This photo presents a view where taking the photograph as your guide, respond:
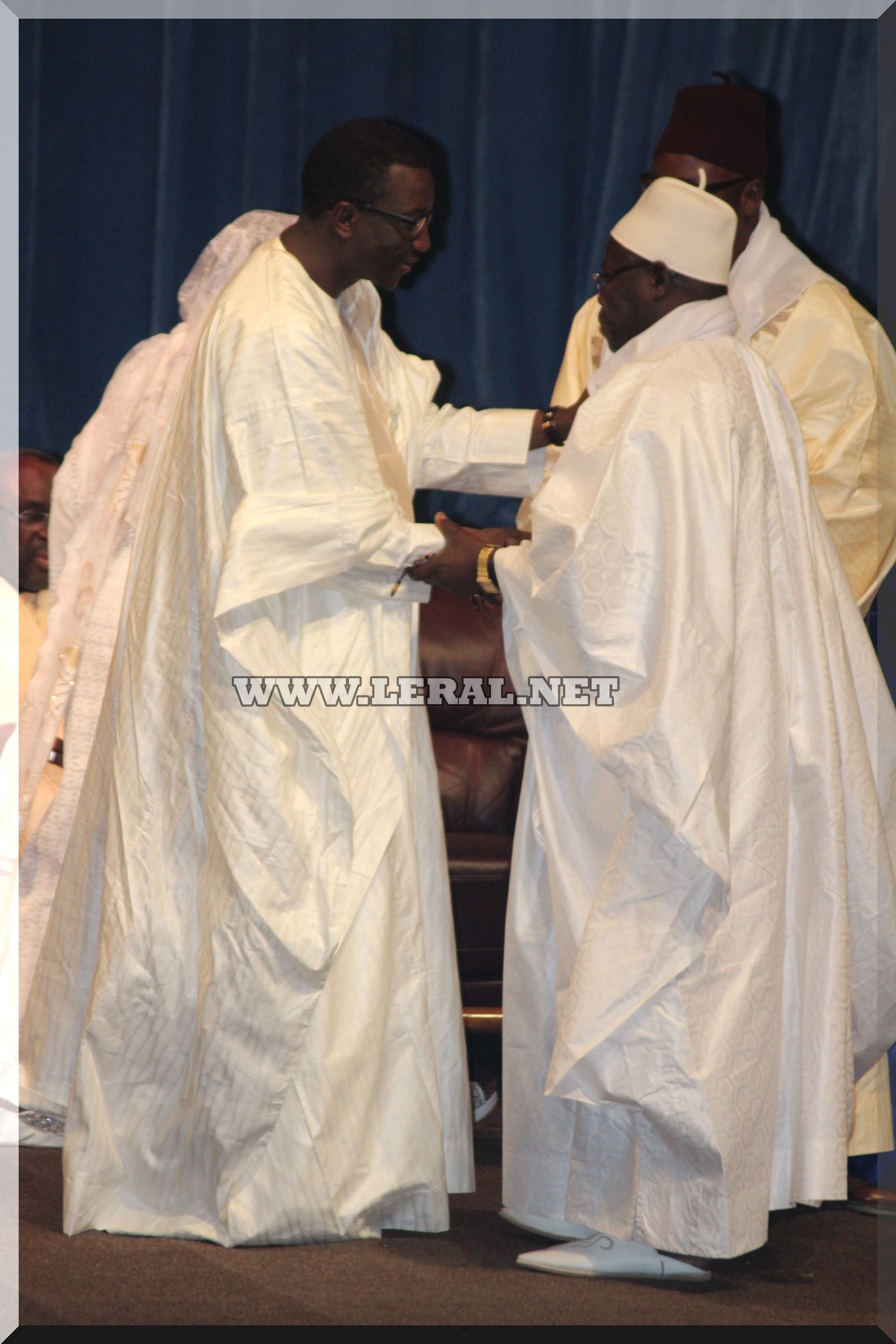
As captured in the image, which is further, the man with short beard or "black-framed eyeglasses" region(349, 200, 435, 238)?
"black-framed eyeglasses" region(349, 200, 435, 238)

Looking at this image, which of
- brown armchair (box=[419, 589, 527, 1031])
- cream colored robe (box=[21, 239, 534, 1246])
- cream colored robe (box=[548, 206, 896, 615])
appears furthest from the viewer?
brown armchair (box=[419, 589, 527, 1031])

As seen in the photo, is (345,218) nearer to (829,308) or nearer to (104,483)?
(104,483)

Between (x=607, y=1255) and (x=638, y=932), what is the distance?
507mm

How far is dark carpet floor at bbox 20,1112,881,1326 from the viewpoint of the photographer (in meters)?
1.82

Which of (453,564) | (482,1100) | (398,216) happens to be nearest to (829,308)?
(398,216)

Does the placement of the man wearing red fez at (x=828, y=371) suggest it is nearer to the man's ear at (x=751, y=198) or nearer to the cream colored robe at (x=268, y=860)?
the man's ear at (x=751, y=198)

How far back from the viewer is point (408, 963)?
86.2 inches

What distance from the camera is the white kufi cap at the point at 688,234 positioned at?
230 centimetres

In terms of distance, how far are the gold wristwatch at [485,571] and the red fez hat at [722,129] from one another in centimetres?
154

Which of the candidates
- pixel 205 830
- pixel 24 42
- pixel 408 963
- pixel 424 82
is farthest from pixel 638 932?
pixel 24 42

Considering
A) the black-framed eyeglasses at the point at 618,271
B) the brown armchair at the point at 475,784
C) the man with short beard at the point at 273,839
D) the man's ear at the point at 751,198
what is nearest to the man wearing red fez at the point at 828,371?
the man's ear at the point at 751,198

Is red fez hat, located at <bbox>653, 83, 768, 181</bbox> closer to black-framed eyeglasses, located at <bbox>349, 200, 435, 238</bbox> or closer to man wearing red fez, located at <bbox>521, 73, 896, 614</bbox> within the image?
man wearing red fez, located at <bbox>521, 73, 896, 614</bbox>

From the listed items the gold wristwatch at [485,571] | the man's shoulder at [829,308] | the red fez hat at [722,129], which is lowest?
the gold wristwatch at [485,571]
